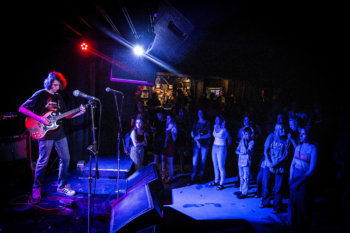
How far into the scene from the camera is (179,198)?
368 centimetres

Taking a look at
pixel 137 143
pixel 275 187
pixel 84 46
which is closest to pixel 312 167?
pixel 275 187

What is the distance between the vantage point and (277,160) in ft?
10.4

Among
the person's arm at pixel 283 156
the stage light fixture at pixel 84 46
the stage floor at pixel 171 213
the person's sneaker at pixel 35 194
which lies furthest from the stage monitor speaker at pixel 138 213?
the stage light fixture at pixel 84 46

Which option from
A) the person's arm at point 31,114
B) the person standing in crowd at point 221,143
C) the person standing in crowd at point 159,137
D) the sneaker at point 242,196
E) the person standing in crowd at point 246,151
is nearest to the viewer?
the person's arm at point 31,114

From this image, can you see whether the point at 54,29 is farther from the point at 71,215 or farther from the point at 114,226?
the point at 114,226

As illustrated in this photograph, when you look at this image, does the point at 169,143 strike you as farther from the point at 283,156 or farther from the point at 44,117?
the point at 44,117

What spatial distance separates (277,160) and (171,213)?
87.2 inches

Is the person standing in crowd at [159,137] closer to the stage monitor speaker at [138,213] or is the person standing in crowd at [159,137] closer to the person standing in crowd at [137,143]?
the person standing in crowd at [137,143]

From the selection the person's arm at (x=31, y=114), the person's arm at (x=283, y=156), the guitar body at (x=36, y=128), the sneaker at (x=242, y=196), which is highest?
the person's arm at (x=31, y=114)

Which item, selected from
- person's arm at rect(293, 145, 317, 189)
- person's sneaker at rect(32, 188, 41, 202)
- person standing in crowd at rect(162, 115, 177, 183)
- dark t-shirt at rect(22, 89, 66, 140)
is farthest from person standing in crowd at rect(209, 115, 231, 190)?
person's sneaker at rect(32, 188, 41, 202)

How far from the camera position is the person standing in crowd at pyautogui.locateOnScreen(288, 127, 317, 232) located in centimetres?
251

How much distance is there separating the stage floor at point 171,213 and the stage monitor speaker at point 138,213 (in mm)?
546

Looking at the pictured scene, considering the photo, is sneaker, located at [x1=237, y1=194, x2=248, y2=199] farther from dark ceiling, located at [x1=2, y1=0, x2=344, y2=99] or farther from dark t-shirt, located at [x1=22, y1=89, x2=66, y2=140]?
dark t-shirt, located at [x1=22, y1=89, x2=66, y2=140]

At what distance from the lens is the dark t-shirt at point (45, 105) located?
320 centimetres
